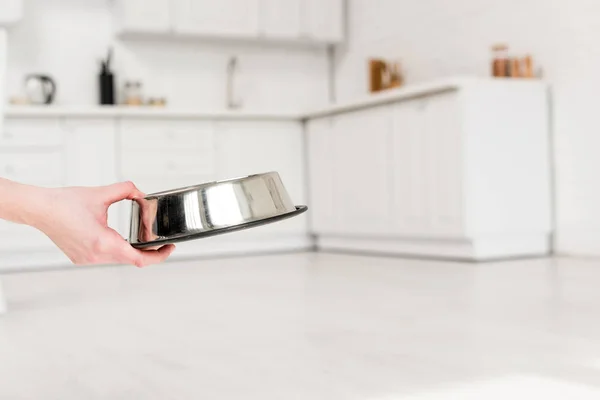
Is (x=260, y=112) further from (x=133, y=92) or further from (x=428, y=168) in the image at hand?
(x=428, y=168)

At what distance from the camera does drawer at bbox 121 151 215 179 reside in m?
4.75

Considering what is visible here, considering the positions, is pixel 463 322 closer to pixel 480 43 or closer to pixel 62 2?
pixel 480 43

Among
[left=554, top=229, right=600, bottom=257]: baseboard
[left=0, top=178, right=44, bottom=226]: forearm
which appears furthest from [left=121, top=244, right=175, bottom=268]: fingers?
[left=554, top=229, right=600, bottom=257]: baseboard

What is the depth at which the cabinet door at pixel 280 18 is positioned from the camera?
5.64 metres

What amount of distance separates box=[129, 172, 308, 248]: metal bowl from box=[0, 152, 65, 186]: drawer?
3426mm

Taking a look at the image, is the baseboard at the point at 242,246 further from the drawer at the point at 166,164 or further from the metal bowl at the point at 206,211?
the metal bowl at the point at 206,211

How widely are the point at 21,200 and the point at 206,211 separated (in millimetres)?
273

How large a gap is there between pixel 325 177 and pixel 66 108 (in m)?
1.65

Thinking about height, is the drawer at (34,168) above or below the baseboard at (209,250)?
above

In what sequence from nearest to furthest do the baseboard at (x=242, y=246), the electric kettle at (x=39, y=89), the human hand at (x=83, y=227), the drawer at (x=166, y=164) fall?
the human hand at (x=83, y=227) < the drawer at (x=166, y=164) < the baseboard at (x=242, y=246) < the electric kettle at (x=39, y=89)

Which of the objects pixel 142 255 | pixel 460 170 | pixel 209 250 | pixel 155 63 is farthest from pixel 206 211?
pixel 155 63

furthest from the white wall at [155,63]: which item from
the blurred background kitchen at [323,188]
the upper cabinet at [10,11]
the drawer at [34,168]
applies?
the drawer at [34,168]

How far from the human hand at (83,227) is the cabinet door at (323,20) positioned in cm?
472

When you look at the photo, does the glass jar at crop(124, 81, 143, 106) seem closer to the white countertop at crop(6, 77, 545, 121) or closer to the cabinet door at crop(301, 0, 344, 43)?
the white countertop at crop(6, 77, 545, 121)
